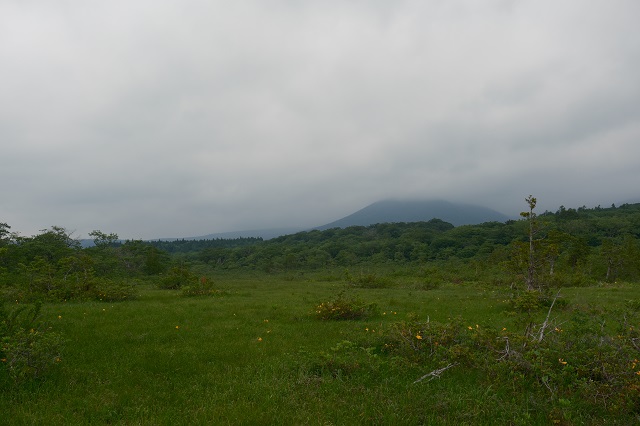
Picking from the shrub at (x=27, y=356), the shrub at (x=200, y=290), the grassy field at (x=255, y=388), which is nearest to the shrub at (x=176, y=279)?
the shrub at (x=200, y=290)

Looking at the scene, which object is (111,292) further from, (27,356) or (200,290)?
(27,356)

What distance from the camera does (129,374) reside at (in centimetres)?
691

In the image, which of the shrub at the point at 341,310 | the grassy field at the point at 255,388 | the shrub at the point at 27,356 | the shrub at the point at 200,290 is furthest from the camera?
the shrub at the point at 200,290

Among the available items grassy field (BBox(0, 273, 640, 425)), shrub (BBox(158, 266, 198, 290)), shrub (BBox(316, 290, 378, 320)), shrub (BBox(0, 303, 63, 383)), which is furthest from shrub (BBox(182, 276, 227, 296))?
shrub (BBox(0, 303, 63, 383))

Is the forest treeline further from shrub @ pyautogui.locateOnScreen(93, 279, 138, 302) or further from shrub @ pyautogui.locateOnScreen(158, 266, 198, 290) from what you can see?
shrub @ pyautogui.locateOnScreen(158, 266, 198, 290)

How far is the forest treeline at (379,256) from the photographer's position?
1856 centimetres

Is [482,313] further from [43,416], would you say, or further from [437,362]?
[43,416]

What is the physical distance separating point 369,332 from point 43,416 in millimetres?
7754

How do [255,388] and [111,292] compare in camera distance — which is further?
[111,292]

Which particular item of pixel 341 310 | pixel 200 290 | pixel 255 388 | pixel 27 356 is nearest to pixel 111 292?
pixel 200 290

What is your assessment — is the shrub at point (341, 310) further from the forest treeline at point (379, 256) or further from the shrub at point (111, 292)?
the shrub at point (111, 292)

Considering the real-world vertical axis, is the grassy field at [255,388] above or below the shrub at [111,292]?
below

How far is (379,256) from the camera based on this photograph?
84125 millimetres

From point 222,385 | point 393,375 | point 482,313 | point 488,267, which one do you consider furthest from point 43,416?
point 488,267
